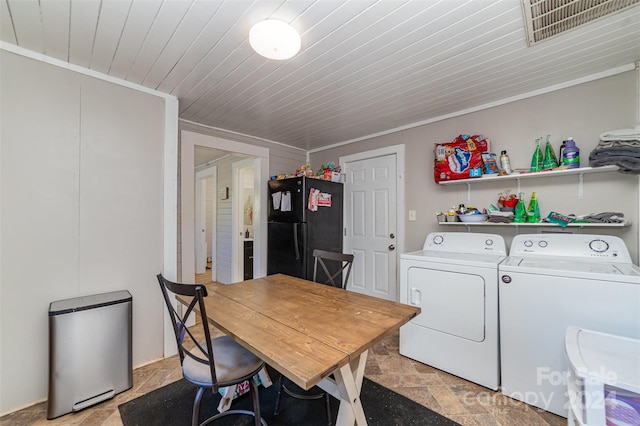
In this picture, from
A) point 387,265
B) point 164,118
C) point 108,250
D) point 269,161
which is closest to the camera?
point 108,250

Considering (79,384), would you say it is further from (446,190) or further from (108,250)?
(446,190)

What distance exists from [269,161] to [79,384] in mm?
2904

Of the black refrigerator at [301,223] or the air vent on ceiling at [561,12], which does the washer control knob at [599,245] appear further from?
the black refrigerator at [301,223]

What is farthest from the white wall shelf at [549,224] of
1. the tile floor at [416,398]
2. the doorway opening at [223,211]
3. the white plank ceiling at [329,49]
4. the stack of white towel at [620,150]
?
the doorway opening at [223,211]

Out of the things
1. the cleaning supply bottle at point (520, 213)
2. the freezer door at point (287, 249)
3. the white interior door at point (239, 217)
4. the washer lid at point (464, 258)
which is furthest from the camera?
the white interior door at point (239, 217)

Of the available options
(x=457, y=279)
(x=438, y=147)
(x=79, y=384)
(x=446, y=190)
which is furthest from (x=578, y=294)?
(x=79, y=384)

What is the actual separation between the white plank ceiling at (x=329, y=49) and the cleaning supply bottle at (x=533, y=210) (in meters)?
0.94

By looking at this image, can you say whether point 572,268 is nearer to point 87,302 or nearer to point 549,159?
point 549,159

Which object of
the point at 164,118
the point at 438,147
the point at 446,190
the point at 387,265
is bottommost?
the point at 387,265

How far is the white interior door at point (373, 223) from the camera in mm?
3244

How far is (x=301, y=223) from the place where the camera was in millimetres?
3166

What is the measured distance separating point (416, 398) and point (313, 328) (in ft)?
3.98

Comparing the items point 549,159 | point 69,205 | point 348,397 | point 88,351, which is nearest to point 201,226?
point 69,205

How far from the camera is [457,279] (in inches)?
79.9
